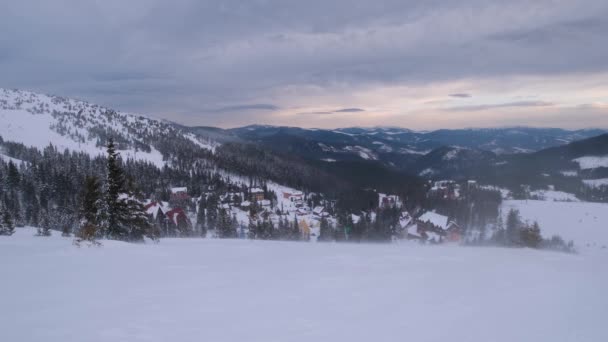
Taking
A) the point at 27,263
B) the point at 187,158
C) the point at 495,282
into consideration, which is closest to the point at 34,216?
the point at 27,263

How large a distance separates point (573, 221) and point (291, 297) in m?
75.8

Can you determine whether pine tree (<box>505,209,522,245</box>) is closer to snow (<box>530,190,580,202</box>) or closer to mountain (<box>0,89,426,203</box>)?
mountain (<box>0,89,426,203</box>)

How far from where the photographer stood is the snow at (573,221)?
46.4 metres

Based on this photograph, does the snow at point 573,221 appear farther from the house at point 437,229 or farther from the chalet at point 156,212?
the chalet at point 156,212

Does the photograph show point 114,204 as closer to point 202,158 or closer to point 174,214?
point 174,214

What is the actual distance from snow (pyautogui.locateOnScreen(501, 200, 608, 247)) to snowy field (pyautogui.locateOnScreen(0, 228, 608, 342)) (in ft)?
155

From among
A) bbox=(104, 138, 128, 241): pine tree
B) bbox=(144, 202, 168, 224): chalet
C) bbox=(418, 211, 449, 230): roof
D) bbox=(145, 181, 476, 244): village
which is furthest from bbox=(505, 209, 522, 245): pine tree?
bbox=(144, 202, 168, 224): chalet

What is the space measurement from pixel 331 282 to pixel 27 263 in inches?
249

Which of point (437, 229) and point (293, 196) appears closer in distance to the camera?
point (437, 229)

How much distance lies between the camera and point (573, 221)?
194ft

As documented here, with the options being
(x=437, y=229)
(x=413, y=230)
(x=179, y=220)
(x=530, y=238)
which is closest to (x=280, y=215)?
(x=179, y=220)

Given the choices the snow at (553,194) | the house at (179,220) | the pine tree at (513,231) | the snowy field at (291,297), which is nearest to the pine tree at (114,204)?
the snowy field at (291,297)

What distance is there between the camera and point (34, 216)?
1922 inches

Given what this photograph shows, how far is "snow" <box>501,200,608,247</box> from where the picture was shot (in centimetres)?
4642
